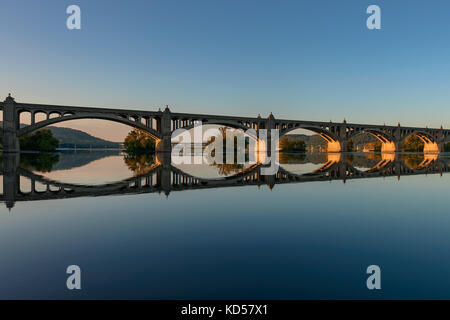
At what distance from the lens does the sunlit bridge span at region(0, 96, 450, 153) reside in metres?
48.6

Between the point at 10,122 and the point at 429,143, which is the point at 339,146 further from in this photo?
the point at 10,122

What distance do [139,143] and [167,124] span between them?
18.3m

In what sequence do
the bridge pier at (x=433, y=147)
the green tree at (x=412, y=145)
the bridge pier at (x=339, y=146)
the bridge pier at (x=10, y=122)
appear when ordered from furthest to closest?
1. the green tree at (x=412, y=145)
2. the bridge pier at (x=433, y=147)
3. the bridge pier at (x=339, y=146)
4. the bridge pier at (x=10, y=122)

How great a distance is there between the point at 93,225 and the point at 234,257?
4.29 meters

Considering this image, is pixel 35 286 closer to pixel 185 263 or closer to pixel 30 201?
pixel 185 263

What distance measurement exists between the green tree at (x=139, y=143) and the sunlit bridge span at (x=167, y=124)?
10.7 meters

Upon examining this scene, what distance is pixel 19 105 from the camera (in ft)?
157

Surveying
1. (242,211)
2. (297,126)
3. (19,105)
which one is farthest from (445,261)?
(297,126)

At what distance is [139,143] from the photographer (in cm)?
7569

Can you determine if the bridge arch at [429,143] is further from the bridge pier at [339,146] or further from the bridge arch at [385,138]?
the bridge pier at [339,146]

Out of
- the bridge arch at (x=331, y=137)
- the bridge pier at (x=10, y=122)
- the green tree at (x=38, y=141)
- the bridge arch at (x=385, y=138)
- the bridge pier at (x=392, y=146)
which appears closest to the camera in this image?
the bridge pier at (x=10, y=122)

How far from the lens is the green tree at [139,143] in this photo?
2955 inches

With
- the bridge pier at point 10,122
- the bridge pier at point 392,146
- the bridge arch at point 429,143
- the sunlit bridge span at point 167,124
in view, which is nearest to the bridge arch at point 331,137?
the sunlit bridge span at point 167,124

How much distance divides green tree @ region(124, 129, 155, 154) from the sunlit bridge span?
35.2 ft
